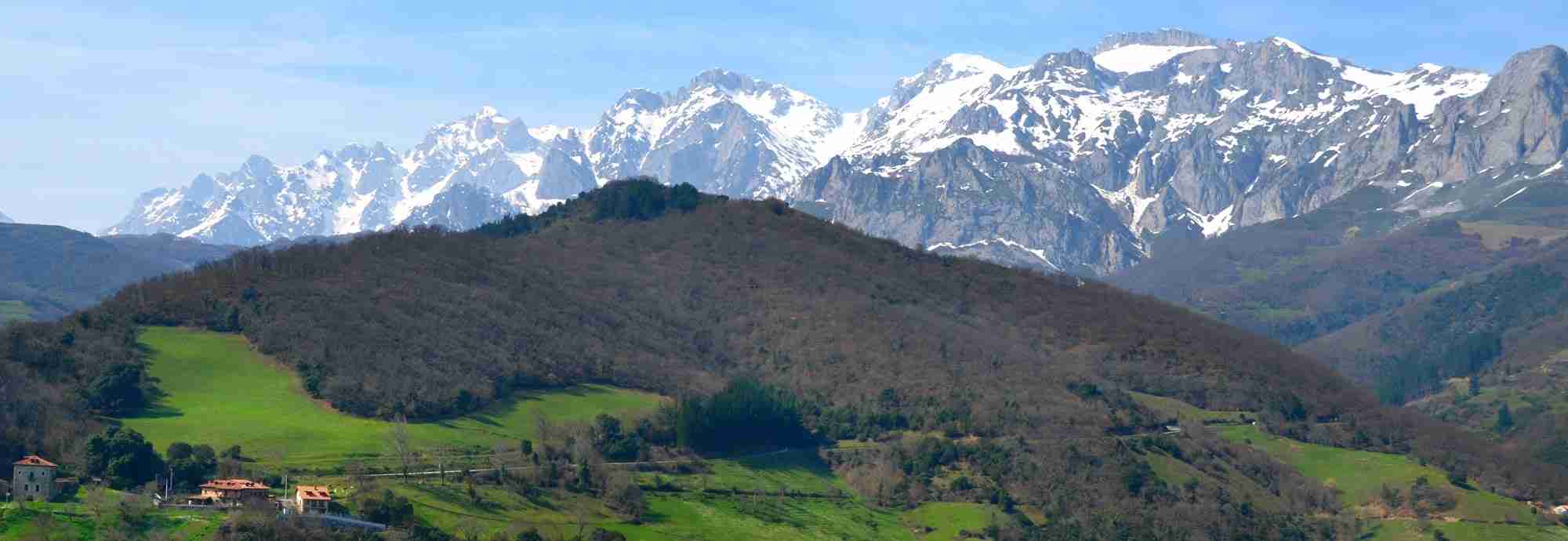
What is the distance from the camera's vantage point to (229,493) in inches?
5822

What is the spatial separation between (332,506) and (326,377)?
169 ft

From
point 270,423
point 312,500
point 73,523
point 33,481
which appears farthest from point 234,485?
point 270,423

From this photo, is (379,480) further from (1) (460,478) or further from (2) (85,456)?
(2) (85,456)

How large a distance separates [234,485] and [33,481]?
1380cm

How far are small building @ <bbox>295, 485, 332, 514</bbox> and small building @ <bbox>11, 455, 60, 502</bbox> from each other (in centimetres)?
1717

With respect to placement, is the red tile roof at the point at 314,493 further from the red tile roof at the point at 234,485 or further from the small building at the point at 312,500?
the red tile roof at the point at 234,485

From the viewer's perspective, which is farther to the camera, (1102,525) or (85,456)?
(1102,525)

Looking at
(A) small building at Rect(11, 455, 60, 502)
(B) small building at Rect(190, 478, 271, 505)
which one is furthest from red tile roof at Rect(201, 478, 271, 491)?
(A) small building at Rect(11, 455, 60, 502)

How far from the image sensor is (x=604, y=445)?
195 meters

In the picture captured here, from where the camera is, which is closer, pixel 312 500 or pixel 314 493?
pixel 312 500

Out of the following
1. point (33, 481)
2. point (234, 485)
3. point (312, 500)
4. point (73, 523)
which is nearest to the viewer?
point (73, 523)

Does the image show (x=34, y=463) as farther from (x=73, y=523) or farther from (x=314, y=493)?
(x=314, y=493)

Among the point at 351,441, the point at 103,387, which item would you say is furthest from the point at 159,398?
the point at 351,441

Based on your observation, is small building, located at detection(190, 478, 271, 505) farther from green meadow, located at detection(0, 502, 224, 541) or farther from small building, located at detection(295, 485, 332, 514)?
green meadow, located at detection(0, 502, 224, 541)
